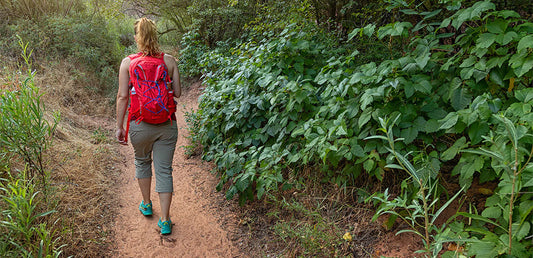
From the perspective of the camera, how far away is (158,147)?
10.7ft

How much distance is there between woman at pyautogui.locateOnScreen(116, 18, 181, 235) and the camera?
10.2 ft

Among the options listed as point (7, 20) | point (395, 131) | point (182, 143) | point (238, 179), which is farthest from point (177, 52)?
point (395, 131)

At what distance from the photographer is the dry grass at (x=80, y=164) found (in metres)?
2.99

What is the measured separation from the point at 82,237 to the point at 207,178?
75.6 inches

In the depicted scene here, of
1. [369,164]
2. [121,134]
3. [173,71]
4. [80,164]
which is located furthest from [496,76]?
[80,164]

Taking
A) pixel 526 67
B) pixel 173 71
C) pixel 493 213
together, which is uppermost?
pixel 526 67

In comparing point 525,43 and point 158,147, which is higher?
point 525,43

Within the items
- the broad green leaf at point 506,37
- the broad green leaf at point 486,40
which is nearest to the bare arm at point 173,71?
the broad green leaf at point 486,40

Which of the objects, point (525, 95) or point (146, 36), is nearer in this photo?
point (525, 95)

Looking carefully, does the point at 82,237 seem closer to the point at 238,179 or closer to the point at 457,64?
the point at 238,179

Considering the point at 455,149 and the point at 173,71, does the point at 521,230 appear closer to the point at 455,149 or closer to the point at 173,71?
the point at 455,149

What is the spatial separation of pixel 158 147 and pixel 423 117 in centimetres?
244

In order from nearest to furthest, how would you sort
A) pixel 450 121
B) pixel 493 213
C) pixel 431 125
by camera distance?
pixel 493 213
pixel 450 121
pixel 431 125

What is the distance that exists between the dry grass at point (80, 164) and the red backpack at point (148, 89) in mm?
1112
